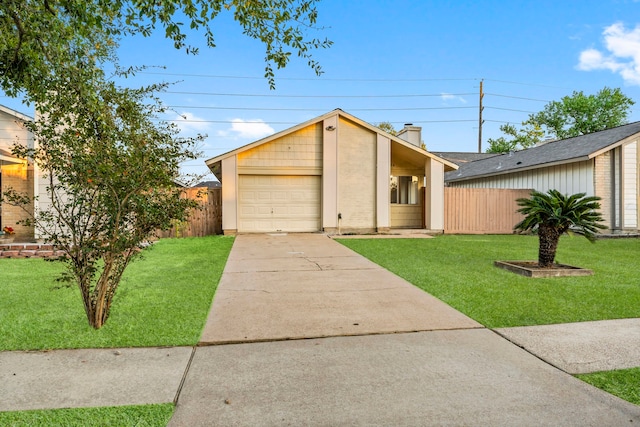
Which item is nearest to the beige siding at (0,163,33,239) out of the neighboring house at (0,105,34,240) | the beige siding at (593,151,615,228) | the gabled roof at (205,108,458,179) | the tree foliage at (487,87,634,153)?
the neighboring house at (0,105,34,240)

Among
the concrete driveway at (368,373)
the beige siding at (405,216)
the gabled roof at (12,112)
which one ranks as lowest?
the concrete driveway at (368,373)

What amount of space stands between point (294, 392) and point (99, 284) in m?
2.62

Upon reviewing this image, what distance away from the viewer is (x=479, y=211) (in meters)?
16.2

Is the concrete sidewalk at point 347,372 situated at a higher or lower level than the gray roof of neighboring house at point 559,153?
lower

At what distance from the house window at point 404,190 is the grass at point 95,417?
16.2 m

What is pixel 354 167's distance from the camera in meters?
14.9

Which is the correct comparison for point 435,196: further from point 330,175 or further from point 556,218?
point 556,218

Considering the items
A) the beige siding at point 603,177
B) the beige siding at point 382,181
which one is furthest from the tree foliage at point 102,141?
the beige siding at point 603,177

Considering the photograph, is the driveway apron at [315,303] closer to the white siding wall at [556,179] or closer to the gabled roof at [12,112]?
the gabled roof at [12,112]

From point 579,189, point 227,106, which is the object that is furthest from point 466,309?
point 227,106

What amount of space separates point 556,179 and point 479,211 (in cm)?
354

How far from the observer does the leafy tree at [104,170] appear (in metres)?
3.69

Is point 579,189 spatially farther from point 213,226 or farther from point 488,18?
point 213,226

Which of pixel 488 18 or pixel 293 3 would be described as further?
pixel 488 18
